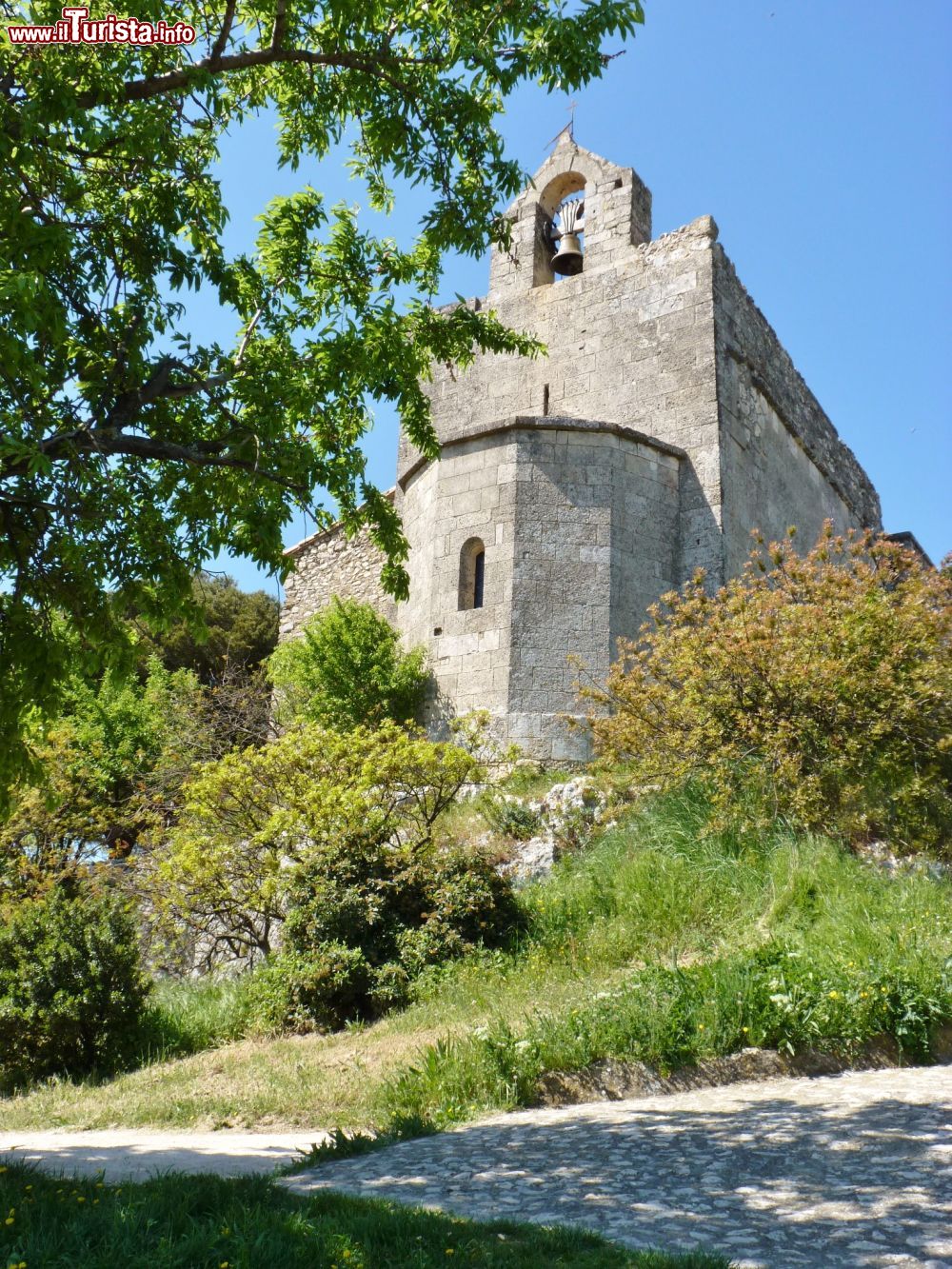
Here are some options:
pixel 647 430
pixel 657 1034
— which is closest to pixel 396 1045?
pixel 657 1034

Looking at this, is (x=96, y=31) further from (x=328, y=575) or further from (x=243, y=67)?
(x=328, y=575)

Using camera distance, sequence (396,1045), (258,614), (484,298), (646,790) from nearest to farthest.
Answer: (396,1045)
(646,790)
(484,298)
(258,614)

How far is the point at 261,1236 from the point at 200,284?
526 centimetres

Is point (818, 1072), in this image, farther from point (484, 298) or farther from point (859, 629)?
point (484, 298)

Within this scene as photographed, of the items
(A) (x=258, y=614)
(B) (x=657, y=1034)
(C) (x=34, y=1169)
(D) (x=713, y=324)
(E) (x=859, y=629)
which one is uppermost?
(D) (x=713, y=324)

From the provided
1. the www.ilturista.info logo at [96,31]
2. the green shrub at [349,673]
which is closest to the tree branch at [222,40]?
the www.ilturista.info logo at [96,31]

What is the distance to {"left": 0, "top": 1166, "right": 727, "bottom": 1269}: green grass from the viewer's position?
3.23 m

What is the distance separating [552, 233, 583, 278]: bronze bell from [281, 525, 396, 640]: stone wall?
501 centimetres

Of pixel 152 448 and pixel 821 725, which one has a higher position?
pixel 152 448

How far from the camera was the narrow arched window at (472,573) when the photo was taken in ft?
42.4

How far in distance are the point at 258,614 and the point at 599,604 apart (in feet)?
35.6

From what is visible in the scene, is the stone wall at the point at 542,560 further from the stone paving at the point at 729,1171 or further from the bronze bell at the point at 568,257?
the stone paving at the point at 729,1171

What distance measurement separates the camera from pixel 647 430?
1412 centimetres

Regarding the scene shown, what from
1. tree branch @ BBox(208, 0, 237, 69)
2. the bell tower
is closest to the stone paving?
tree branch @ BBox(208, 0, 237, 69)
